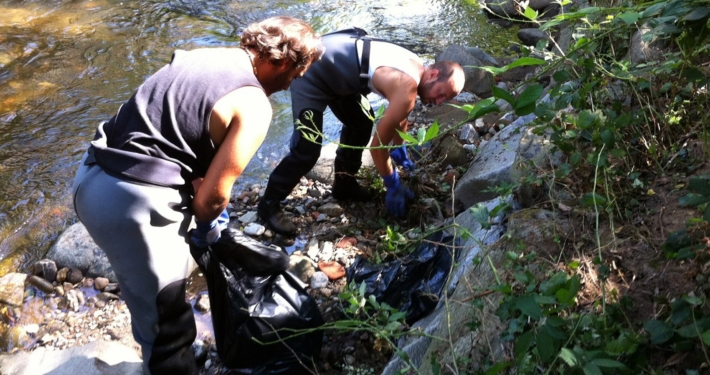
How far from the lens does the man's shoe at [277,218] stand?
3516 millimetres

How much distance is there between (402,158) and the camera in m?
3.87

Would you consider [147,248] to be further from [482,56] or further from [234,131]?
[482,56]

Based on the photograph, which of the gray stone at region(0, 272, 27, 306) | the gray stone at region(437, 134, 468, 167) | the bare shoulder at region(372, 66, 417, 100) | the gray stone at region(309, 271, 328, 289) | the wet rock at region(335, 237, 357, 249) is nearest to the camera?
the bare shoulder at region(372, 66, 417, 100)

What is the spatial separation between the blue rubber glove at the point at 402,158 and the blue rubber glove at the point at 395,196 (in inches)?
14.4

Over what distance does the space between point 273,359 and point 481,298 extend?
114 cm

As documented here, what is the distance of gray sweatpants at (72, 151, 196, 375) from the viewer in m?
1.97

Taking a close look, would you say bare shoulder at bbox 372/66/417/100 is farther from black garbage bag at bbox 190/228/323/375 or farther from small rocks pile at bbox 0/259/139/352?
small rocks pile at bbox 0/259/139/352

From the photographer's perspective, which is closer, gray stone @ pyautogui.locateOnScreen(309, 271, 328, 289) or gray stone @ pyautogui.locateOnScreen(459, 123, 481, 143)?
gray stone @ pyautogui.locateOnScreen(309, 271, 328, 289)

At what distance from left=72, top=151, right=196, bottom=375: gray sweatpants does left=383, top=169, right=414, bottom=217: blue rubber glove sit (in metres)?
1.53

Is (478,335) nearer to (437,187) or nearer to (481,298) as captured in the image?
(481,298)

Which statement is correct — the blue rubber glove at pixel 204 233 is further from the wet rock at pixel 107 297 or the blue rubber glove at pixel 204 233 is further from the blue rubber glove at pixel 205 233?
the wet rock at pixel 107 297

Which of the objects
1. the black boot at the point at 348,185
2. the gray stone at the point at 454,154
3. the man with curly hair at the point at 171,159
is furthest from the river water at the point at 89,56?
the man with curly hair at the point at 171,159

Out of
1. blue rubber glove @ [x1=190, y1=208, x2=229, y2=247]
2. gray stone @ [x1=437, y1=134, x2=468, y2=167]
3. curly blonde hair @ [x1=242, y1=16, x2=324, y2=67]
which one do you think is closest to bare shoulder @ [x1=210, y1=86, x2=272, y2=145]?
curly blonde hair @ [x1=242, y1=16, x2=324, y2=67]

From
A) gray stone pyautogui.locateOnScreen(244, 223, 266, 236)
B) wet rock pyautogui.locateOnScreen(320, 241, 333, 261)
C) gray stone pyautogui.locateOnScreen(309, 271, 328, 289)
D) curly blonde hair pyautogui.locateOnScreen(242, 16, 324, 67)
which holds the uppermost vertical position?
curly blonde hair pyautogui.locateOnScreen(242, 16, 324, 67)
